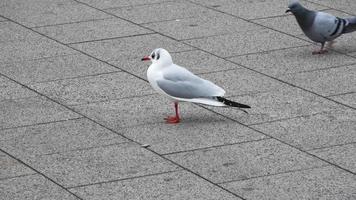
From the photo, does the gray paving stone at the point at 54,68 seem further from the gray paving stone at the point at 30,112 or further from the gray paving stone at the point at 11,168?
the gray paving stone at the point at 11,168

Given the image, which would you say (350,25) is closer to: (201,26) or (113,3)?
(201,26)

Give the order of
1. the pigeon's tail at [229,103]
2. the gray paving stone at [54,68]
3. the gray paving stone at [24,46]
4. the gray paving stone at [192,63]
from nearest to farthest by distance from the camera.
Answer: the pigeon's tail at [229,103] → the gray paving stone at [54,68] → the gray paving stone at [192,63] → the gray paving stone at [24,46]

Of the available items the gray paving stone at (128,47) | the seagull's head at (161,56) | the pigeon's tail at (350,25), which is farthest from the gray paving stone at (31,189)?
the pigeon's tail at (350,25)

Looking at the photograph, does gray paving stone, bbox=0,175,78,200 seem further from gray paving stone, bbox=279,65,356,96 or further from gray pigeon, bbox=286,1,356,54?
gray pigeon, bbox=286,1,356,54

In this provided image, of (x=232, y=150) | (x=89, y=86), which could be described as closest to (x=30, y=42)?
(x=89, y=86)

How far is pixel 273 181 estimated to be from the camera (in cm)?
823

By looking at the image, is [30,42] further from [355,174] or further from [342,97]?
[355,174]

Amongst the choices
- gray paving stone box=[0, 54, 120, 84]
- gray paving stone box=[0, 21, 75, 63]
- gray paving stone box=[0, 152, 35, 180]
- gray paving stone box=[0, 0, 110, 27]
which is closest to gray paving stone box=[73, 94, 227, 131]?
gray paving stone box=[0, 54, 120, 84]

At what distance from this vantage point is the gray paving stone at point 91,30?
12.7 metres

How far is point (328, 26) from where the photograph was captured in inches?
462

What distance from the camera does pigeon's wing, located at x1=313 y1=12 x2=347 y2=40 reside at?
11719 mm

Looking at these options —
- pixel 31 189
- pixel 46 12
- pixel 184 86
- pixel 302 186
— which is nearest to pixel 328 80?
pixel 184 86

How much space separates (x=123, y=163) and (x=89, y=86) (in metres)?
2.28

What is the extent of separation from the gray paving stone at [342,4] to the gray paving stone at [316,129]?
4207 millimetres
